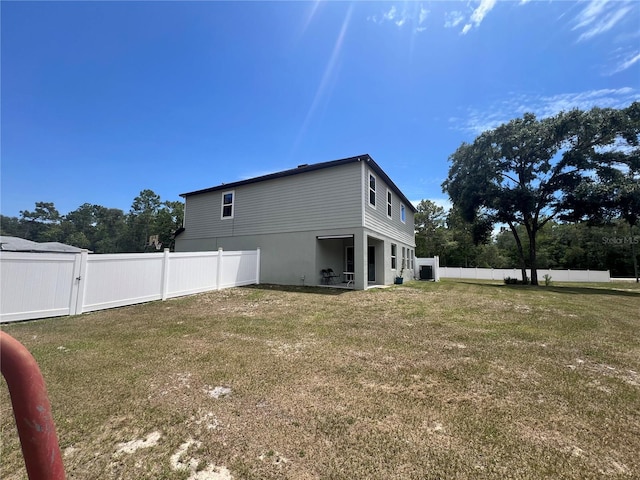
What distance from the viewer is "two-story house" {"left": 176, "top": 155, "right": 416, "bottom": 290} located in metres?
11.3

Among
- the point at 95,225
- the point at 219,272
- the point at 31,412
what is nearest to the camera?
the point at 31,412

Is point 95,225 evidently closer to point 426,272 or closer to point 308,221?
point 308,221

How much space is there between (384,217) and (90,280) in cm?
1171

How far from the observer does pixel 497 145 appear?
18328mm

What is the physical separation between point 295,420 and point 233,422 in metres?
0.56

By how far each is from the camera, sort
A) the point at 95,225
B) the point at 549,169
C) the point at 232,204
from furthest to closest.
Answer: the point at 95,225, the point at 549,169, the point at 232,204

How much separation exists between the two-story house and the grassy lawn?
626cm

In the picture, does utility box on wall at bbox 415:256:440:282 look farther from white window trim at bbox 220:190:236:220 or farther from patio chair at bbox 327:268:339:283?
white window trim at bbox 220:190:236:220

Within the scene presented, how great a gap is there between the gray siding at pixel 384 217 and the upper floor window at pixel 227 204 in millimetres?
7312

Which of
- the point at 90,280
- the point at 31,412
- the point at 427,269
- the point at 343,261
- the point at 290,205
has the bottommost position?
the point at 31,412

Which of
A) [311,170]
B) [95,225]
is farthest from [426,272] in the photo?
[95,225]

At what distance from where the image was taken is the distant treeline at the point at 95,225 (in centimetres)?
4225

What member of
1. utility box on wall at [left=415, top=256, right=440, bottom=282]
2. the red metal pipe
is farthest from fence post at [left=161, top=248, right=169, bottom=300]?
utility box on wall at [left=415, top=256, right=440, bottom=282]

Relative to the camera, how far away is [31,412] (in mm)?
931
